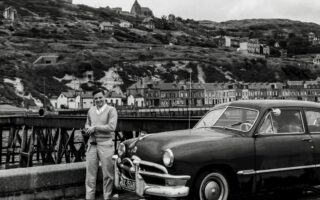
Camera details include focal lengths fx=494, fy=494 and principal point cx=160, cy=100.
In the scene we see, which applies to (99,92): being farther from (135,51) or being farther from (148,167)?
(135,51)

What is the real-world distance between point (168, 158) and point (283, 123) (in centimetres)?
254

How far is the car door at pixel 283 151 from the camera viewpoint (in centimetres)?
870

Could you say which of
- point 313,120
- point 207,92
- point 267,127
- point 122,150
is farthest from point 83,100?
point 267,127

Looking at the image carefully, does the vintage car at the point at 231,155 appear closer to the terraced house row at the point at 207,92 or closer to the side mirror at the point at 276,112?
the side mirror at the point at 276,112

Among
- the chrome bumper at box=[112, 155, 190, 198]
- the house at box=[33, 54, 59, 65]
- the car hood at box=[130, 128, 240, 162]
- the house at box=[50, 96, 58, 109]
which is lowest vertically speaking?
the house at box=[50, 96, 58, 109]

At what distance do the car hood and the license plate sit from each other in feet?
Result: 1.70

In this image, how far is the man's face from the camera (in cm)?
977

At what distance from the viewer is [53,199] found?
959cm

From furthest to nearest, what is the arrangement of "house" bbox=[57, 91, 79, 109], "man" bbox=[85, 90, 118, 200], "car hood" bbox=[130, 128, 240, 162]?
"house" bbox=[57, 91, 79, 109], "man" bbox=[85, 90, 118, 200], "car hood" bbox=[130, 128, 240, 162]

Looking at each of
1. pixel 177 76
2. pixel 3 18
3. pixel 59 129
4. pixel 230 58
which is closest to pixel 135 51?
pixel 177 76

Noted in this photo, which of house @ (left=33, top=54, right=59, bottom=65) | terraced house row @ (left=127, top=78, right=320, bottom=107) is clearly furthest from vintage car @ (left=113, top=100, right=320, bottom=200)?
house @ (left=33, top=54, right=59, bottom=65)

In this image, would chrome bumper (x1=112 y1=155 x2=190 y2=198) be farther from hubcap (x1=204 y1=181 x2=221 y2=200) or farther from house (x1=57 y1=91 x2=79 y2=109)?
A: house (x1=57 y1=91 x2=79 y2=109)

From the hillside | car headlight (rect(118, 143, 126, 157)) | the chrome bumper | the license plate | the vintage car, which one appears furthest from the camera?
the hillside

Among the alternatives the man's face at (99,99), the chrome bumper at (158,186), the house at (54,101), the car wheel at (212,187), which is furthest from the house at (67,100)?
the car wheel at (212,187)
